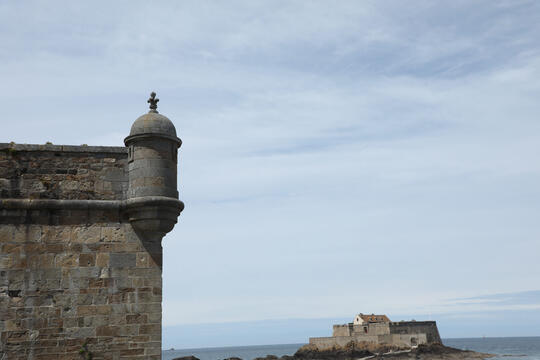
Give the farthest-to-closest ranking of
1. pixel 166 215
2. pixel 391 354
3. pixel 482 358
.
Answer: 1. pixel 482 358
2. pixel 391 354
3. pixel 166 215

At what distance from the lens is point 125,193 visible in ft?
35.5

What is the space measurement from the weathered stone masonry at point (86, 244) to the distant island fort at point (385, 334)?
60.6 m

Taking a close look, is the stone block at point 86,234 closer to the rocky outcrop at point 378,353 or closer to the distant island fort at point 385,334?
the rocky outcrop at point 378,353

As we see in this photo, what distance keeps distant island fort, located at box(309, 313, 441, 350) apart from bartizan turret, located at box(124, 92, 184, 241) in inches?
2382

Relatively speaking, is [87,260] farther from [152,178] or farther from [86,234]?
[152,178]

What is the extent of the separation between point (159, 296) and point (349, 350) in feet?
197

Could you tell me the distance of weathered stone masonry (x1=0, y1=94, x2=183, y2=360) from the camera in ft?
32.9

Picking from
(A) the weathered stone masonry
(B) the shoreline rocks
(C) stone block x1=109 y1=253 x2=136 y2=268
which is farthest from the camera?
(B) the shoreline rocks

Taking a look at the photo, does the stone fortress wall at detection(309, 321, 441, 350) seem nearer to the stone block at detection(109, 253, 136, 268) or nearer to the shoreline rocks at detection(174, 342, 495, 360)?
the shoreline rocks at detection(174, 342, 495, 360)

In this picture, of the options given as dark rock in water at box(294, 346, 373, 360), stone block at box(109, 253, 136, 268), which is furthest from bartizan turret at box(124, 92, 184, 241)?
dark rock in water at box(294, 346, 373, 360)

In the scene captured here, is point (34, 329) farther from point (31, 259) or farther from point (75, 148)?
point (75, 148)

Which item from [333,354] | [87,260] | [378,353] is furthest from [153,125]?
[333,354]

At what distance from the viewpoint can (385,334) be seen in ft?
223

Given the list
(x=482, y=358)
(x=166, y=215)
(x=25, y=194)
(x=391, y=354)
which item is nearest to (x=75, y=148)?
(x=25, y=194)
